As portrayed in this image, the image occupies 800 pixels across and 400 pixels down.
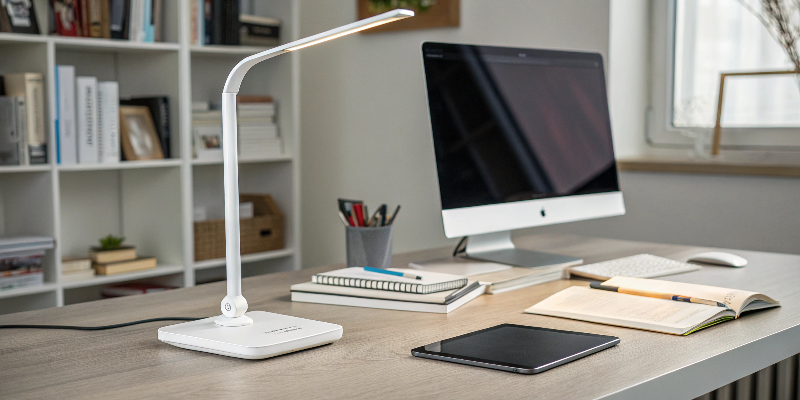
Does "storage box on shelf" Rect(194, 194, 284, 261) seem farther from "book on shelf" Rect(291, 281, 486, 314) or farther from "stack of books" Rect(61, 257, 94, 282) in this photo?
"book on shelf" Rect(291, 281, 486, 314)

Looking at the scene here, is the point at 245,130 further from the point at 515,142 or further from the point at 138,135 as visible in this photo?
the point at 515,142

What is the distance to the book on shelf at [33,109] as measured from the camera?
98.1 inches

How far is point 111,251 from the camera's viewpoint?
2748 mm

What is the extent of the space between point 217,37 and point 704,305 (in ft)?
7.37

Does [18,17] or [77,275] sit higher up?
[18,17]

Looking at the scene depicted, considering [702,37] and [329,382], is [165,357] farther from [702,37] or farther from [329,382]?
[702,37]

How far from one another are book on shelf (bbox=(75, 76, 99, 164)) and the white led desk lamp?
1759 mm

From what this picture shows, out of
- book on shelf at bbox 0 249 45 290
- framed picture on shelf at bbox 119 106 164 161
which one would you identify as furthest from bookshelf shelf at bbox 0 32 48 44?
book on shelf at bbox 0 249 45 290

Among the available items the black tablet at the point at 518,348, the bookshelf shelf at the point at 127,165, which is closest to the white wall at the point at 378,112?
the bookshelf shelf at the point at 127,165

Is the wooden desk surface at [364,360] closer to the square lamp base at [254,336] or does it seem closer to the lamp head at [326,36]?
the square lamp base at [254,336]

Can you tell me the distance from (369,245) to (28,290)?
1486 mm

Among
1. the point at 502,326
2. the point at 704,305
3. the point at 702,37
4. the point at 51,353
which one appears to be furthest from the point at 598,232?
the point at 51,353

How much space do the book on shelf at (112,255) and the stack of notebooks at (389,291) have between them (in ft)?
5.33

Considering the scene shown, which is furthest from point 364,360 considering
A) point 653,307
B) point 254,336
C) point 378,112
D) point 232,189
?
point 378,112
